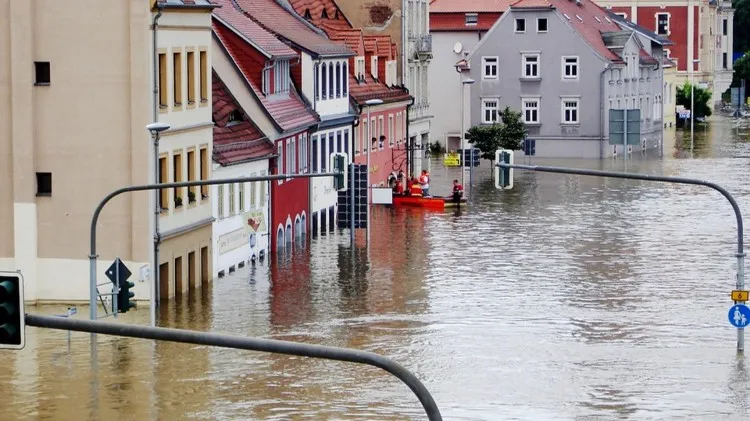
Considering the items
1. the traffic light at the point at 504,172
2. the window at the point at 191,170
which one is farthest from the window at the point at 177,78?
the traffic light at the point at 504,172

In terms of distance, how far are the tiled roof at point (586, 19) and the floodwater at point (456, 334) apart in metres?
34.5

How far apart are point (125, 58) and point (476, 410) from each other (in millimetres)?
15771

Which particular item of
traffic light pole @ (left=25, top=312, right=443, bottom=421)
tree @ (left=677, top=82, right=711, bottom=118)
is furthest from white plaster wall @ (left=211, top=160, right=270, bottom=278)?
tree @ (left=677, top=82, right=711, bottom=118)

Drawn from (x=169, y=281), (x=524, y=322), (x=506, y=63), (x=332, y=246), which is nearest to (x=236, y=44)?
(x=332, y=246)

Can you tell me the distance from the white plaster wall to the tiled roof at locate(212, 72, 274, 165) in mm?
310

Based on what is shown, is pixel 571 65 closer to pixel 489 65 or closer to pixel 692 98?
pixel 489 65

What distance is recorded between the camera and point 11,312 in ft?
45.3

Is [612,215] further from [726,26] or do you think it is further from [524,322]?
[726,26]

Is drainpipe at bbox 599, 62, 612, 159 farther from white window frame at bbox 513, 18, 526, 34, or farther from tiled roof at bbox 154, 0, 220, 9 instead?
tiled roof at bbox 154, 0, 220, 9

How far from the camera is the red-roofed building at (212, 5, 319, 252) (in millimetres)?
54219

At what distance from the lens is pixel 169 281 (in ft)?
147

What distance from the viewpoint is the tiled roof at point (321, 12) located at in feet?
234

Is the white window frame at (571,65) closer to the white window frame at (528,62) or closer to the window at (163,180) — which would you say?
the white window frame at (528,62)

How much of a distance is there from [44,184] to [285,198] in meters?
15.1
